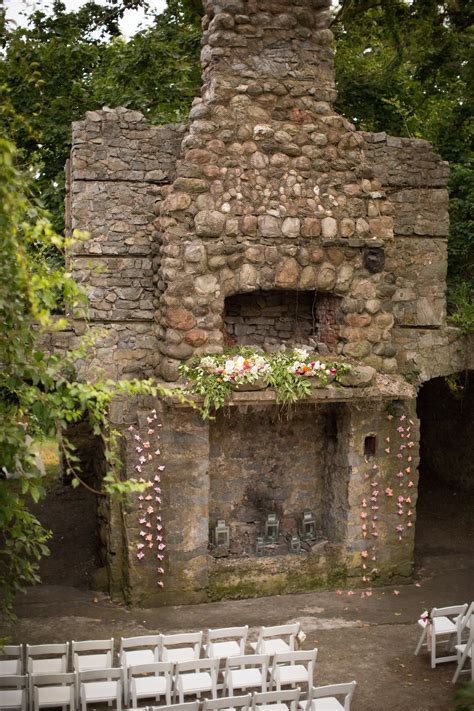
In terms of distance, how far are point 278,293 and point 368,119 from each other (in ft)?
19.7

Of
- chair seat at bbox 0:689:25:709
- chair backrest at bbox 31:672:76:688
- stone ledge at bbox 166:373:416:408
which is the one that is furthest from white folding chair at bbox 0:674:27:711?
stone ledge at bbox 166:373:416:408

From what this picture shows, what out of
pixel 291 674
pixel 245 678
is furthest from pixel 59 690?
pixel 291 674

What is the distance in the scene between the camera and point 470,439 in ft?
53.1

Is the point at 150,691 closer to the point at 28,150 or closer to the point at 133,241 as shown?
the point at 133,241

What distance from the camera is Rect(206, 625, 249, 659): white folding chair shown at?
9016 millimetres

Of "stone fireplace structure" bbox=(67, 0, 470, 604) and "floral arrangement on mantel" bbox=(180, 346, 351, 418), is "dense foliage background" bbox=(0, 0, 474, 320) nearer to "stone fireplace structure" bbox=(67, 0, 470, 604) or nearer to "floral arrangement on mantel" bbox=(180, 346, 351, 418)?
"stone fireplace structure" bbox=(67, 0, 470, 604)

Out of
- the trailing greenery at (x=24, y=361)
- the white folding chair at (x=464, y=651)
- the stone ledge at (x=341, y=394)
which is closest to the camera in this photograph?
the trailing greenery at (x=24, y=361)

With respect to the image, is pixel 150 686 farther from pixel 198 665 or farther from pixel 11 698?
pixel 11 698

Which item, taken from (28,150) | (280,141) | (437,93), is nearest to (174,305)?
(280,141)

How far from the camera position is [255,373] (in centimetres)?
1073

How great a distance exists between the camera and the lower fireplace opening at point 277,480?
12023mm

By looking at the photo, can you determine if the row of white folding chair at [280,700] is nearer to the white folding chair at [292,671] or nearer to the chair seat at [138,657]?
the white folding chair at [292,671]

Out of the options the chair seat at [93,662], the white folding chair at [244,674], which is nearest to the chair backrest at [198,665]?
the white folding chair at [244,674]

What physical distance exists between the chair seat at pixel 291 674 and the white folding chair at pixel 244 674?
169mm
